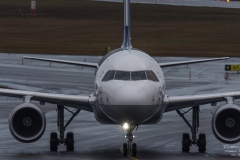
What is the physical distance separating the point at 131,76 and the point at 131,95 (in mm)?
1314

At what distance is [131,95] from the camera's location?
2375 centimetres

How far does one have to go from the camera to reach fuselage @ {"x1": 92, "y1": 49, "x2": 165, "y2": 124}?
2392 cm

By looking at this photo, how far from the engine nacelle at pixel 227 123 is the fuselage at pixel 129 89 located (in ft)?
6.12

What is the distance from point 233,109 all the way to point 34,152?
6.84 m

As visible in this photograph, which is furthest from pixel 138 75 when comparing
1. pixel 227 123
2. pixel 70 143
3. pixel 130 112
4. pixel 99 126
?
pixel 99 126

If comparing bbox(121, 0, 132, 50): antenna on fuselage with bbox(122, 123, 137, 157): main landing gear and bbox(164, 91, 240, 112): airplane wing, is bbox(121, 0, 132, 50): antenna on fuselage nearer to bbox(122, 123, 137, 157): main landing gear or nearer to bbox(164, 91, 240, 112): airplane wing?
bbox(164, 91, 240, 112): airplane wing

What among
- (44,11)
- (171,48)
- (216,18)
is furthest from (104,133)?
(44,11)

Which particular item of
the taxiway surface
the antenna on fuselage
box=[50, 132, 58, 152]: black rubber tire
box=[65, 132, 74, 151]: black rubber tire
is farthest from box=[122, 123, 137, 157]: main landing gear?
the antenna on fuselage

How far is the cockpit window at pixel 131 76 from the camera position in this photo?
24913 millimetres

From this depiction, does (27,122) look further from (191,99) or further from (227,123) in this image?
(227,123)

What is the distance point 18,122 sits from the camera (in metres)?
26.0

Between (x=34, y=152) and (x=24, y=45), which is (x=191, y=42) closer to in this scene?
(x=24, y=45)

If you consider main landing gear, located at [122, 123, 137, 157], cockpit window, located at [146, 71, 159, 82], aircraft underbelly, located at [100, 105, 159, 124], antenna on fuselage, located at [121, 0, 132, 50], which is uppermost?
antenna on fuselage, located at [121, 0, 132, 50]

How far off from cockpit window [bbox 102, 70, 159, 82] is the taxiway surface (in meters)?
2.57
